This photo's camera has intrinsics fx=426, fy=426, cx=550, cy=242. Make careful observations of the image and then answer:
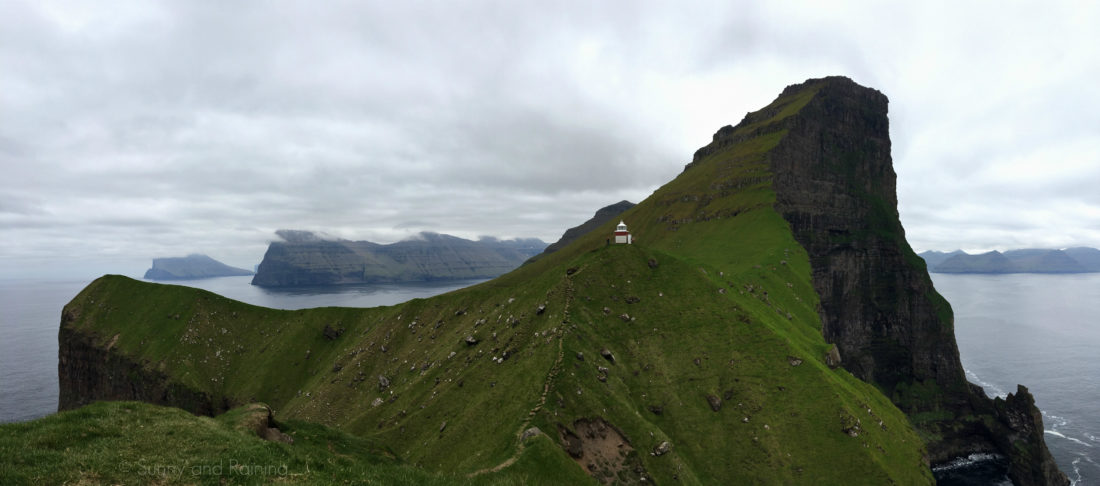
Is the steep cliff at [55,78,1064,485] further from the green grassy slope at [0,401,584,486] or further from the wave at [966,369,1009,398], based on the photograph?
the wave at [966,369,1009,398]

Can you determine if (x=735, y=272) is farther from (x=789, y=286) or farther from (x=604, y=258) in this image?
(x=604, y=258)

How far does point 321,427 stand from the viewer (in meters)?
41.2

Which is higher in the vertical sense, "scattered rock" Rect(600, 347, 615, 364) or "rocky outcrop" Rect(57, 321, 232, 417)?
"scattered rock" Rect(600, 347, 615, 364)

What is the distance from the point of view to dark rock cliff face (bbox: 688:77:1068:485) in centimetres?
13200

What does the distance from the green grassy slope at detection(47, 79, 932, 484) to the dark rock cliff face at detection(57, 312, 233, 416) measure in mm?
3344

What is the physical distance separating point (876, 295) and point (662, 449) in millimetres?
146786

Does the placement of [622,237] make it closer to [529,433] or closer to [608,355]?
[608,355]

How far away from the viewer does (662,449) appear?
50969 mm

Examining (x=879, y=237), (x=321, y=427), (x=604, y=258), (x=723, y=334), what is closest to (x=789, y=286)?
(x=723, y=334)

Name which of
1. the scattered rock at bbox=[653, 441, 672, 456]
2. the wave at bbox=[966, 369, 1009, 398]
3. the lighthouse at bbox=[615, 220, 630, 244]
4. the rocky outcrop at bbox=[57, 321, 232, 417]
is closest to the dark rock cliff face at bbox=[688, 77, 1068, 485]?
the wave at bbox=[966, 369, 1009, 398]

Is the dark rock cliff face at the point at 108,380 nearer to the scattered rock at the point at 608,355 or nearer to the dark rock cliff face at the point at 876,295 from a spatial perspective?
the scattered rock at the point at 608,355

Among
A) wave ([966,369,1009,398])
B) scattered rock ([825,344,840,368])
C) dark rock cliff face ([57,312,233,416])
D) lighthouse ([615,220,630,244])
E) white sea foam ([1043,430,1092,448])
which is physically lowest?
white sea foam ([1043,430,1092,448])

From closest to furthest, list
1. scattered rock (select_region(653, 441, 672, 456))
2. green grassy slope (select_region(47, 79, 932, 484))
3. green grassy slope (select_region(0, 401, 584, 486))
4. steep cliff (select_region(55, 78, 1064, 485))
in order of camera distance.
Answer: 1. green grassy slope (select_region(0, 401, 584, 486))
2. scattered rock (select_region(653, 441, 672, 456))
3. green grassy slope (select_region(47, 79, 932, 484))
4. steep cliff (select_region(55, 78, 1064, 485))

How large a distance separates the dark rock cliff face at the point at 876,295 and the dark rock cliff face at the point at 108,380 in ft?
588
